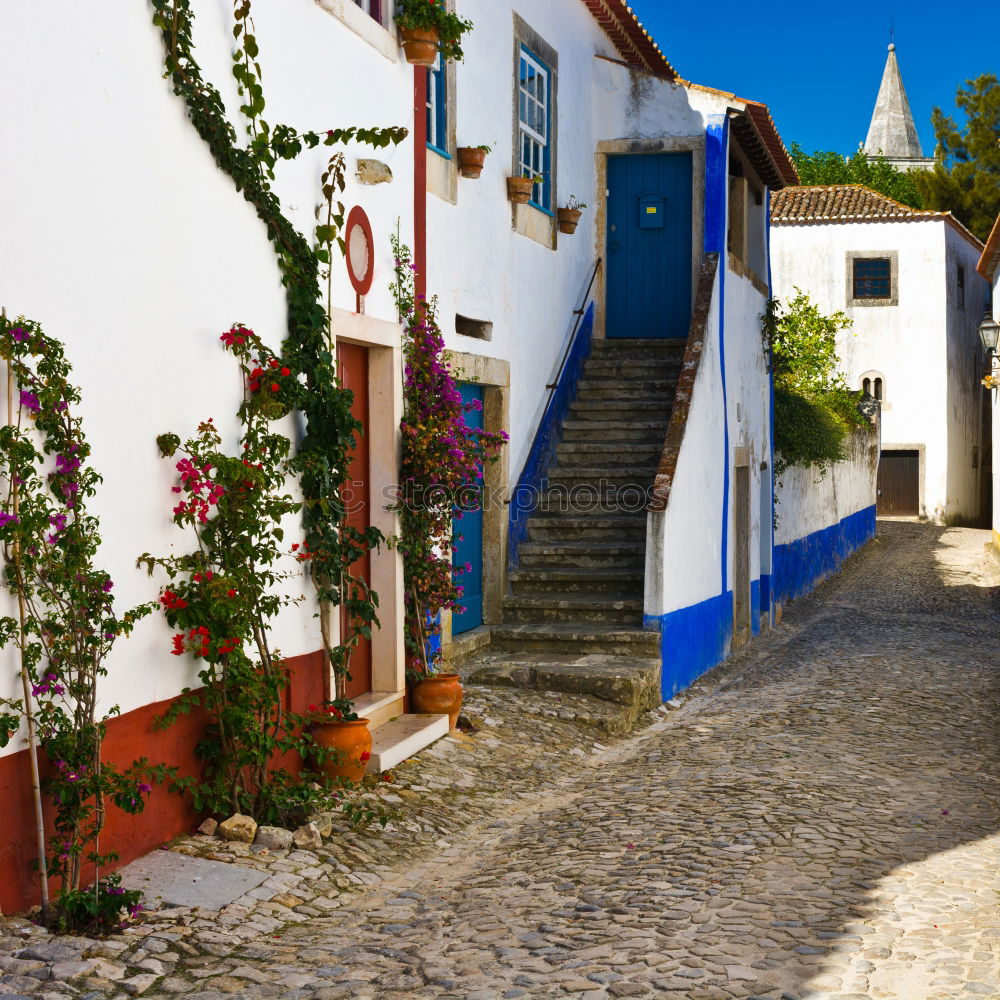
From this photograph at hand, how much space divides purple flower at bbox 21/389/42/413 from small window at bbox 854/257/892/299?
2860 cm

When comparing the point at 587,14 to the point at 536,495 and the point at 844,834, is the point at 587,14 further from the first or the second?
the point at 844,834

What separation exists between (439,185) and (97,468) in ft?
15.6

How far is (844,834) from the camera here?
5.95 m

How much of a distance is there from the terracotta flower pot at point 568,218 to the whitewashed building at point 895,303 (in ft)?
64.6

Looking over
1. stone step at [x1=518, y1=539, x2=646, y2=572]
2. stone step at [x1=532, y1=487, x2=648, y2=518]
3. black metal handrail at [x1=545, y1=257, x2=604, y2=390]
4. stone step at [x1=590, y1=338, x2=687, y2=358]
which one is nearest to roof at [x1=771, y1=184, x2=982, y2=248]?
black metal handrail at [x1=545, y1=257, x2=604, y2=390]

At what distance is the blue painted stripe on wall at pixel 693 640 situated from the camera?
33.5ft

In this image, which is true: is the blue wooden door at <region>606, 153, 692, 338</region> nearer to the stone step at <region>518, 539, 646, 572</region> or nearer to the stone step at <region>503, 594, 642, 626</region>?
the stone step at <region>518, 539, 646, 572</region>

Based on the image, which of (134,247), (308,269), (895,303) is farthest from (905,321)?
(134,247)

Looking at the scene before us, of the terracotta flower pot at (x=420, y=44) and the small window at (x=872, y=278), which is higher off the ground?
the small window at (x=872, y=278)

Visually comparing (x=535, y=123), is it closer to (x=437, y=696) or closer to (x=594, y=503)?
(x=594, y=503)

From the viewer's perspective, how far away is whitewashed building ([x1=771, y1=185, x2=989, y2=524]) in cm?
3058

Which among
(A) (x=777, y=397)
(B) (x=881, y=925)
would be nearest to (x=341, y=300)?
(B) (x=881, y=925)

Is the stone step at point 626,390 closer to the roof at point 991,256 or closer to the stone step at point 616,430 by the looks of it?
the stone step at point 616,430

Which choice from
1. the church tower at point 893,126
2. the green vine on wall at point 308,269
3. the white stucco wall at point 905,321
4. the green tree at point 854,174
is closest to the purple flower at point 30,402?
the green vine on wall at point 308,269
